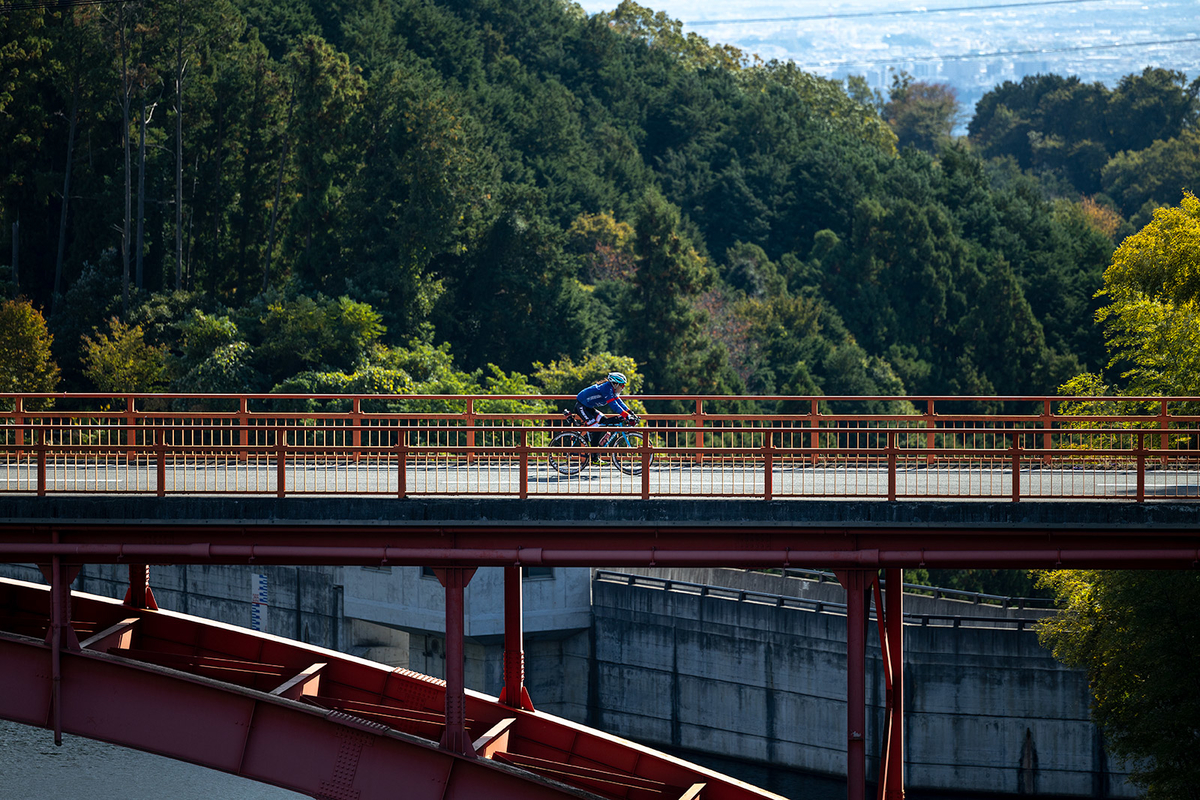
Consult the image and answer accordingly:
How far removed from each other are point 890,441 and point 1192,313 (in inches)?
551

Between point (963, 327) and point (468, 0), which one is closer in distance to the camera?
point (963, 327)

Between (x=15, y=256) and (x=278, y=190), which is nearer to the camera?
(x=278, y=190)

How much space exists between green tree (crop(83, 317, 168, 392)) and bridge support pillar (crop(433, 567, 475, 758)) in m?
35.6

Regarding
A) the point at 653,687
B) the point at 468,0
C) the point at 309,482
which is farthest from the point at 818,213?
the point at 309,482

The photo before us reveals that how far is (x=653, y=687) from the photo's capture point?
38.8 meters

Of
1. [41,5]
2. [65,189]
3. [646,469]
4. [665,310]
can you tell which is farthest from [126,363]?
[646,469]

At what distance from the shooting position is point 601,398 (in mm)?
21312

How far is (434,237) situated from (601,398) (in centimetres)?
3531

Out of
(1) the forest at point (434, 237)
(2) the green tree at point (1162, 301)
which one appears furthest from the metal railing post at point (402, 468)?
(1) the forest at point (434, 237)

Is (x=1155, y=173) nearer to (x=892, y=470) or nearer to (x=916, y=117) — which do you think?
(x=916, y=117)

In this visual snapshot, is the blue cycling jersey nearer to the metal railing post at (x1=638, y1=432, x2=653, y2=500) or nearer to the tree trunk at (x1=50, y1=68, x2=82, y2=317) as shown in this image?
the metal railing post at (x1=638, y1=432, x2=653, y2=500)

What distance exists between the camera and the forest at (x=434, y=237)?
54.8 metres

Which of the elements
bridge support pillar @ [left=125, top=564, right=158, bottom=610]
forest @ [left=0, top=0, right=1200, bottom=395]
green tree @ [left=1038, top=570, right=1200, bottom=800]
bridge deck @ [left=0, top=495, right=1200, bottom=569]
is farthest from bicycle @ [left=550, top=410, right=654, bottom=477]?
forest @ [left=0, top=0, right=1200, bottom=395]

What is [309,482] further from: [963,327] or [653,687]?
[963,327]
